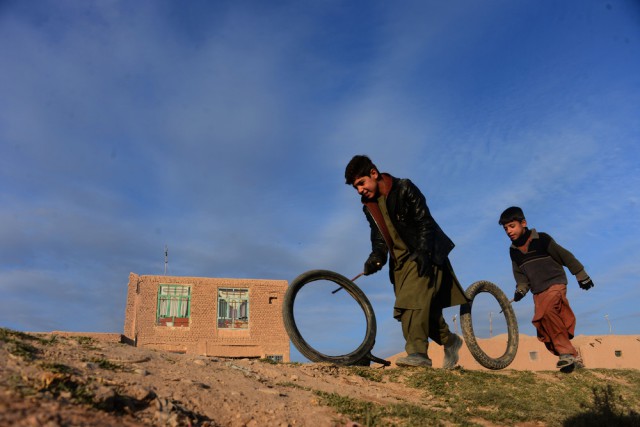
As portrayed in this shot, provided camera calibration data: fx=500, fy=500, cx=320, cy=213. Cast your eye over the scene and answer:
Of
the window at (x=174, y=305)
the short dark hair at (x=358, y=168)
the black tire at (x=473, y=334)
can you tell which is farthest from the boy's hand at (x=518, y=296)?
the window at (x=174, y=305)

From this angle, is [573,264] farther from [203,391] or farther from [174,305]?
[174,305]

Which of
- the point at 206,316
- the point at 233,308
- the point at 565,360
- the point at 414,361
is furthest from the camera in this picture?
the point at 233,308

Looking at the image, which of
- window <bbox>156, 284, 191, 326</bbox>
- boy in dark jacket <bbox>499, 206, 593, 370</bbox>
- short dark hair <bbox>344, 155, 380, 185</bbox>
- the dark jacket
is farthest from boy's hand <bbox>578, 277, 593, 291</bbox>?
window <bbox>156, 284, 191, 326</bbox>

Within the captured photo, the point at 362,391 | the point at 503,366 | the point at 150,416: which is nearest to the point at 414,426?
the point at 362,391

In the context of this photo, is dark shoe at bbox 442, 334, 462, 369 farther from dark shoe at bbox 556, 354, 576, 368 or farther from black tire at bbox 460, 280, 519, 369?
dark shoe at bbox 556, 354, 576, 368

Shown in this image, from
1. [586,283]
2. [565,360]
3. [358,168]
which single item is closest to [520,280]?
[586,283]

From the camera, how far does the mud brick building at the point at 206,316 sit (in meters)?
23.0

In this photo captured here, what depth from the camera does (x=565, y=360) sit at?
6.43 metres

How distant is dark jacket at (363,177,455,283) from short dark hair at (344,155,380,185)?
0.35 metres

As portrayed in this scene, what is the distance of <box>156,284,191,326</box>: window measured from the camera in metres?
23.3

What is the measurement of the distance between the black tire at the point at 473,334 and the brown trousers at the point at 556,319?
1.59ft

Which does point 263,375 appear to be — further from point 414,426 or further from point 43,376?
point 43,376

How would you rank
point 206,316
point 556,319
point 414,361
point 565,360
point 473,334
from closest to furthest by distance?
point 414,361 → point 473,334 → point 565,360 → point 556,319 → point 206,316

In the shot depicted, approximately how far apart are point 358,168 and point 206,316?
19809mm
